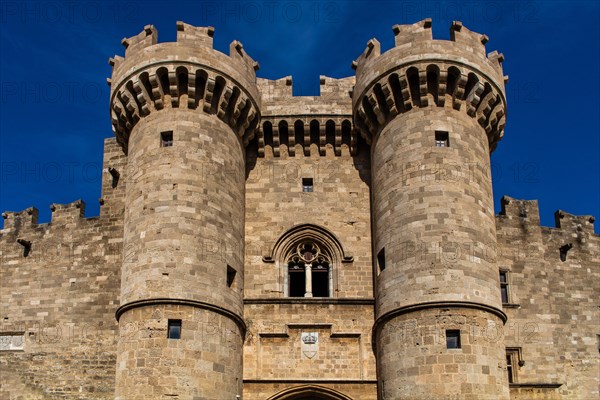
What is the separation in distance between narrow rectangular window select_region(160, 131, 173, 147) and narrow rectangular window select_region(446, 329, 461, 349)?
7.62m

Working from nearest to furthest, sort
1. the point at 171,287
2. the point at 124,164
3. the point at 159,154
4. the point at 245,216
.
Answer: the point at 171,287
the point at 159,154
the point at 245,216
the point at 124,164

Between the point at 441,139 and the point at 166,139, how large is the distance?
252 inches

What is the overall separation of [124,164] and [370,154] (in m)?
6.56

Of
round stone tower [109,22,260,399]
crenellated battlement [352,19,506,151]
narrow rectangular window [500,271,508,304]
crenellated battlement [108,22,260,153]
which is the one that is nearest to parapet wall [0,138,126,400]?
round stone tower [109,22,260,399]

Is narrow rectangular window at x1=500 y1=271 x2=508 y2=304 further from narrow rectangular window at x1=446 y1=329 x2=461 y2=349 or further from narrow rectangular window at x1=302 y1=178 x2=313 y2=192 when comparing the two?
narrow rectangular window at x1=302 y1=178 x2=313 y2=192

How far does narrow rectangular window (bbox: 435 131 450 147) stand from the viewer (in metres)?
20.5

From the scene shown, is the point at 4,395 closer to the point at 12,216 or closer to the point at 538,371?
the point at 12,216

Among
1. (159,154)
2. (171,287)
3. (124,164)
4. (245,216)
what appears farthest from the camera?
(124,164)

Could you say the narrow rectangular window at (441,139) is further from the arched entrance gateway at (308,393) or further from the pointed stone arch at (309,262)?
the arched entrance gateway at (308,393)

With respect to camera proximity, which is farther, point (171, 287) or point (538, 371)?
point (538, 371)

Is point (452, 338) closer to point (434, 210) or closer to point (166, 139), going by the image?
point (434, 210)

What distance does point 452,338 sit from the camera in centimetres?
1842

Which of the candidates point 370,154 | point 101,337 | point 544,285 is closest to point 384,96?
point 370,154

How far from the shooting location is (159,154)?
20312mm
